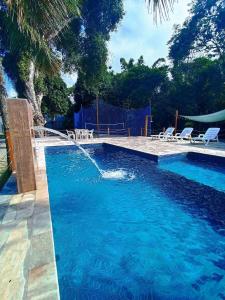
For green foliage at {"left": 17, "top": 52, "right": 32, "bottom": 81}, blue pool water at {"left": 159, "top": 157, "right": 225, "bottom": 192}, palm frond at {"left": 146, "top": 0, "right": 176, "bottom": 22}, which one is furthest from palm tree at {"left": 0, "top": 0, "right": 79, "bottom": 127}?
blue pool water at {"left": 159, "top": 157, "right": 225, "bottom": 192}

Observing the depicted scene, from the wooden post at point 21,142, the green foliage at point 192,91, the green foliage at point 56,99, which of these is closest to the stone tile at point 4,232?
the wooden post at point 21,142

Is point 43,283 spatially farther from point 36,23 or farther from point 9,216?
point 36,23

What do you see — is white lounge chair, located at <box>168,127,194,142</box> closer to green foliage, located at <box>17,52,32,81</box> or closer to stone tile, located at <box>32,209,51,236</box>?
green foliage, located at <box>17,52,32,81</box>

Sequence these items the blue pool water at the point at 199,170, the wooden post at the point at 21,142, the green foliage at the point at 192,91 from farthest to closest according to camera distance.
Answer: the green foliage at the point at 192,91
the blue pool water at the point at 199,170
the wooden post at the point at 21,142

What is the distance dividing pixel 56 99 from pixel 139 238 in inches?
787

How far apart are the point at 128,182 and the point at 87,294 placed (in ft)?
12.2

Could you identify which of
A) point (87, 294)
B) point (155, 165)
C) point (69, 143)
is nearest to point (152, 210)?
point (87, 294)

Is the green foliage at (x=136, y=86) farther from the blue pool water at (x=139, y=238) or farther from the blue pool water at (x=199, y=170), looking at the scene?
the blue pool water at (x=139, y=238)

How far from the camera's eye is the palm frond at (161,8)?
83.7 inches

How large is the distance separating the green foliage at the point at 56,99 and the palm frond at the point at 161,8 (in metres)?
20.0

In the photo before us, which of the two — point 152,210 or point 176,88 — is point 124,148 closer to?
point 152,210

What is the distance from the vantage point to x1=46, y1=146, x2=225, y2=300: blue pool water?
7.99 feet

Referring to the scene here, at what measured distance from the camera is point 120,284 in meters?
2.47

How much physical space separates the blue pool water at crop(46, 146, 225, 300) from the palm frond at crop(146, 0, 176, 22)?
2721mm
